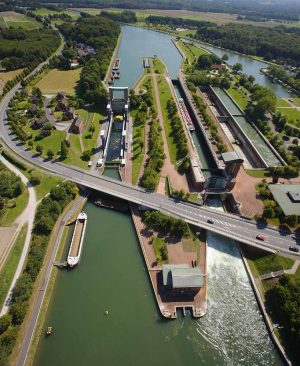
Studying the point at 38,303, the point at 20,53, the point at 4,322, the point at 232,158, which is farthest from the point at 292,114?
the point at 20,53

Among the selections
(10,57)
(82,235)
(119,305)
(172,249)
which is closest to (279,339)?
(172,249)

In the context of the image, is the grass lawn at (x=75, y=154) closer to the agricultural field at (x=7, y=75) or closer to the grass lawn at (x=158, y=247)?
the grass lawn at (x=158, y=247)

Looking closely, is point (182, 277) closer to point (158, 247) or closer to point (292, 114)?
point (158, 247)

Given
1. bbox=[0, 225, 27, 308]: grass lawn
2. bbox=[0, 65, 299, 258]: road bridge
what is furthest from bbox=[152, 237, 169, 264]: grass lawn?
bbox=[0, 225, 27, 308]: grass lawn

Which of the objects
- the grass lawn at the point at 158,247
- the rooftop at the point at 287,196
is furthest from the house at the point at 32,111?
the rooftop at the point at 287,196

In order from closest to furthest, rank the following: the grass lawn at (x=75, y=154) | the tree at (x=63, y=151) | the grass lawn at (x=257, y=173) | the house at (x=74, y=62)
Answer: the grass lawn at (x=257, y=173) → the grass lawn at (x=75, y=154) → the tree at (x=63, y=151) → the house at (x=74, y=62)
